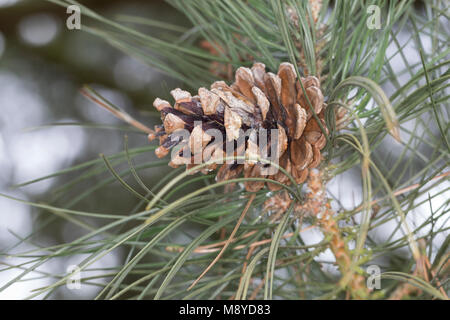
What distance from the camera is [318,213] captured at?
0.35 metres

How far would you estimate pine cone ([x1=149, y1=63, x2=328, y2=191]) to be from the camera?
27 centimetres

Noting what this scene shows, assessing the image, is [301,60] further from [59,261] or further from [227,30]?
[59,261]

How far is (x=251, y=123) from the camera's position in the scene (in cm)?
29

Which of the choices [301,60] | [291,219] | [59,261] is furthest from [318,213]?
[59,261]

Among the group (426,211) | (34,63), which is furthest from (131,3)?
(426,211)

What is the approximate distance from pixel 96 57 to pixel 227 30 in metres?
0.62

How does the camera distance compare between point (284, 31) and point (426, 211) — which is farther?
point (426, 211)

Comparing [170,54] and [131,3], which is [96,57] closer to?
[131,3]

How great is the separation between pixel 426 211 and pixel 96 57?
725 mm

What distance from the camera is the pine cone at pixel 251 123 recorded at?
270 mm
